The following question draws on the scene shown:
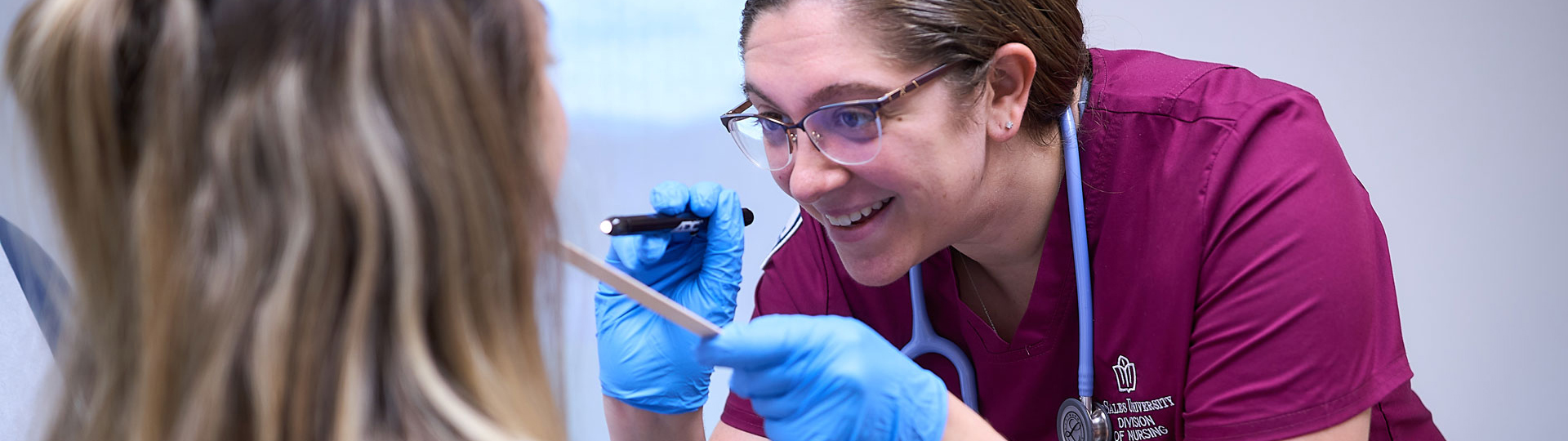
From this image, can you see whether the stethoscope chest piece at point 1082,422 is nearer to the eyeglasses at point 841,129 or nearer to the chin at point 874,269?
the chin at point 874,269

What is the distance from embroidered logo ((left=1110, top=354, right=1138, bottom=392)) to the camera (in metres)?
1.14

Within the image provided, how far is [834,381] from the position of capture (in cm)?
88

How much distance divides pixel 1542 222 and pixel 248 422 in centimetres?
204

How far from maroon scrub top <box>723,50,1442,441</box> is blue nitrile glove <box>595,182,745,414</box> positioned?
0.33 ft

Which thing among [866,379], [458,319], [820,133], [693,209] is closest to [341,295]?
[458,319]

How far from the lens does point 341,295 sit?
1.77 ft

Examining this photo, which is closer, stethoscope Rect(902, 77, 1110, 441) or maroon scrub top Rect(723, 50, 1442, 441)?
maroon scrub top Rect(723, 50, 1442, 441)

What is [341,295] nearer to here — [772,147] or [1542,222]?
[772,147]

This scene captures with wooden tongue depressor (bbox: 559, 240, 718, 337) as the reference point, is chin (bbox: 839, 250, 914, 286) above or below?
below

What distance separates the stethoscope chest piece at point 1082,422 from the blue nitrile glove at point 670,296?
397 millimetres

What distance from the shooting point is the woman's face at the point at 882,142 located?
3.42 feet

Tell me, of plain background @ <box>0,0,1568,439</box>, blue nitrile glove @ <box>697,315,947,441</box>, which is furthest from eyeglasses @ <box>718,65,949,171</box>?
plain background @ <box>0,0,1568,439</box>

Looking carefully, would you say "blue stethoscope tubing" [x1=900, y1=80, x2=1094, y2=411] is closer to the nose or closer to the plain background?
the nose

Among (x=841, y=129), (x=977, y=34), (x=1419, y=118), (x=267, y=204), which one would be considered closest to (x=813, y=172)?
(x=841, y=129)
